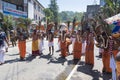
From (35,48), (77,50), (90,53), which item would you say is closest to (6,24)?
(35,48)

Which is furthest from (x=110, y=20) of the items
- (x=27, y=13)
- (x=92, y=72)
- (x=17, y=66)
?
(x=27, y=13)

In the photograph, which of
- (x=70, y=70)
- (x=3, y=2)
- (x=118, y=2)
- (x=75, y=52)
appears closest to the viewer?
(x=70, y=70)

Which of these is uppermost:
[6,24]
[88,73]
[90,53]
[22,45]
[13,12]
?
[13,12]

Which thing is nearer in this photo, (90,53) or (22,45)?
(90,53)

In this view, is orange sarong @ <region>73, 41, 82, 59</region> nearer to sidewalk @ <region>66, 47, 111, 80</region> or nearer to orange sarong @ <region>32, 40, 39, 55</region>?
sidewalk @ <region>66, 47, 111, 80</region>

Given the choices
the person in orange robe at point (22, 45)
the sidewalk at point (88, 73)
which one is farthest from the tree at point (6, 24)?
the sidewalk at point (88, 73)

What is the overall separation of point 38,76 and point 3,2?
121 feet

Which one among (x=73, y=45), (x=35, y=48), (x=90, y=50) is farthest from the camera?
(x=35, y=48)

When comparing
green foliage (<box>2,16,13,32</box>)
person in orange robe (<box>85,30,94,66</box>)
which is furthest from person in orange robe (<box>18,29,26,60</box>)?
green foliage (<box>2,16,13,32</box>)

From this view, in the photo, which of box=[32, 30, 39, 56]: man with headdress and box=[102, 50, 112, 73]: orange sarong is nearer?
box=[102, 50, 112, 73]: orange sarong

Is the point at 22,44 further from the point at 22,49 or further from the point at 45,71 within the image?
the point at 45,71

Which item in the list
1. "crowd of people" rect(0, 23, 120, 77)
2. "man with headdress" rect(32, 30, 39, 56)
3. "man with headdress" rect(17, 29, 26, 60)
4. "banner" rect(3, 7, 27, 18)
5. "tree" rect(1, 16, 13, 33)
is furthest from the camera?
"banner" rect(3, 7, 27, 18)

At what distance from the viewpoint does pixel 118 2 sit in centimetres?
2356

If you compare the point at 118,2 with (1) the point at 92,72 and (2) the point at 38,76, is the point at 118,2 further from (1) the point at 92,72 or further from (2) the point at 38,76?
(2) the point at 38,76
